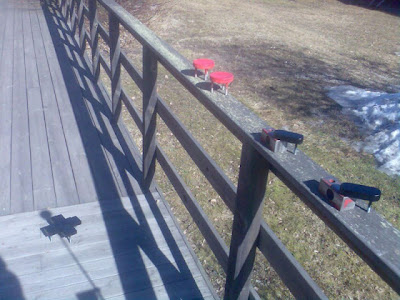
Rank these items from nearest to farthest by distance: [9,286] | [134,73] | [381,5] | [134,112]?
[9,286] < [134,73] < [134,112] < [381,5]

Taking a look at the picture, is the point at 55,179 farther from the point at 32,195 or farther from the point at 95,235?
the point at 95,235

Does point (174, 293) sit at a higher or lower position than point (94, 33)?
lower

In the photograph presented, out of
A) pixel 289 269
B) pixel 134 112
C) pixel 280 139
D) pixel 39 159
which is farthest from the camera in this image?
pixel 134 112

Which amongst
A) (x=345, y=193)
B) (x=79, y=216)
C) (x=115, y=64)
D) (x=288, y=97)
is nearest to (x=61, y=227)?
(x=79, y=216)

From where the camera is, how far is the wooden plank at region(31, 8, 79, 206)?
3.29 metres

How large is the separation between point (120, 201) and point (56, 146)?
101 cm

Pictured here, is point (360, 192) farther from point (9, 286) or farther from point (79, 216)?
point (79, 216)

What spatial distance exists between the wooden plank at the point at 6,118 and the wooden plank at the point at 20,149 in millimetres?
34

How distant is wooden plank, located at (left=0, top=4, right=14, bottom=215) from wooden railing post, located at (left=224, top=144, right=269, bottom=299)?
5.86 ft

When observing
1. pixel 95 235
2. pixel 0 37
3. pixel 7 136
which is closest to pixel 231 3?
pixel 0 37

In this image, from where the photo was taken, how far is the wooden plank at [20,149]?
3185 mm

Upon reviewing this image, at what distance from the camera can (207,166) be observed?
231 cm

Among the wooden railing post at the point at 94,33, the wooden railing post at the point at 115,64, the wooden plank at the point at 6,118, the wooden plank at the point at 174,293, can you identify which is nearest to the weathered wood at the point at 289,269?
the wooden plank at the point at 174,293

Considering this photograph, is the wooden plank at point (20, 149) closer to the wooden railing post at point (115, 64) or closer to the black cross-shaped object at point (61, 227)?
the black cross-shaped object at point (61, 227)
